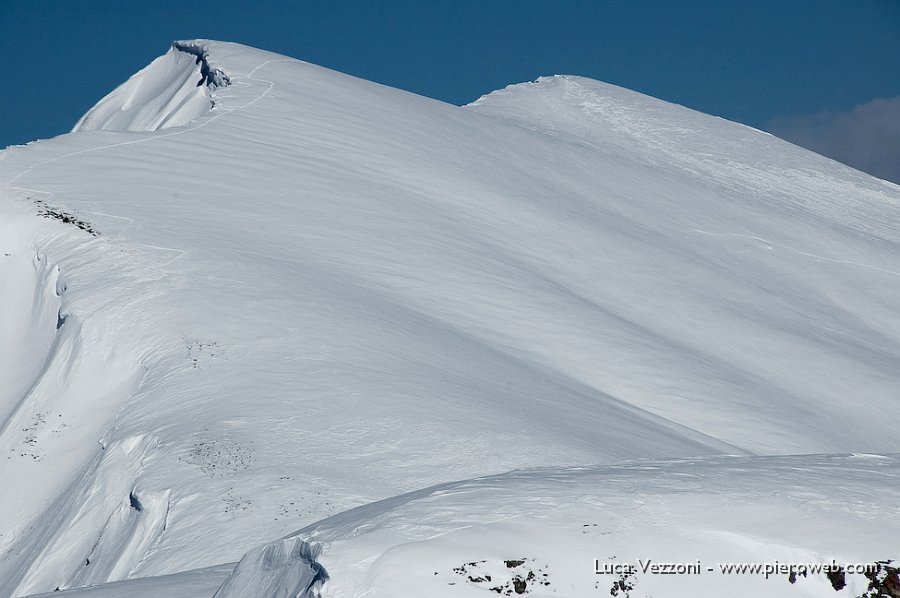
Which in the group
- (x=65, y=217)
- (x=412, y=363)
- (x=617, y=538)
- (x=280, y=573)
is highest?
(x=617, y=538)

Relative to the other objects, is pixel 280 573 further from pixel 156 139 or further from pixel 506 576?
pixel 156 139

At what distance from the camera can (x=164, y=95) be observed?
130 feet

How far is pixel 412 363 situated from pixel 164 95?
27345mm

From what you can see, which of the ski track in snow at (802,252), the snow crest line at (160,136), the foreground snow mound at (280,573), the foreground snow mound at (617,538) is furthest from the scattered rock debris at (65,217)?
the ski track in snow at (802,252)

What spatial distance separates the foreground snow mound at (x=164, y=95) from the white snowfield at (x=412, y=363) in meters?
0.77

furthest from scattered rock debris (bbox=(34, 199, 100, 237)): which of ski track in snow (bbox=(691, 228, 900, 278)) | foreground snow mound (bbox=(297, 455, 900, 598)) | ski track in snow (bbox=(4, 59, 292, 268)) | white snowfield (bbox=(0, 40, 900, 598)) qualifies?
ski track in snow (bbox=(691, 228, 900, 278))

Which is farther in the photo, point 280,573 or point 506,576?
point 280,573

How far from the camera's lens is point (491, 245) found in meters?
23.6

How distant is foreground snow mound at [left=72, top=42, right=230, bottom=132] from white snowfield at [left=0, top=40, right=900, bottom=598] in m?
0.77

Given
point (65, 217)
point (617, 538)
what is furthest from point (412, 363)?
point (617, 538)

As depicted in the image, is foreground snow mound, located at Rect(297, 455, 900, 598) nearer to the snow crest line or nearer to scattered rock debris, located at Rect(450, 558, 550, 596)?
scattered rock debris, located at Rect(450, 558, 550, 596)

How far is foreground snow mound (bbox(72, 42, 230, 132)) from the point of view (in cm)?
3403

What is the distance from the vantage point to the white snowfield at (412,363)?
5715 millimetres

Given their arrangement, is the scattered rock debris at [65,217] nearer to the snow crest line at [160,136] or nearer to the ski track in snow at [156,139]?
the ski track in snow at [156,139]
